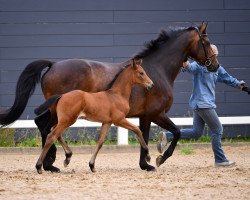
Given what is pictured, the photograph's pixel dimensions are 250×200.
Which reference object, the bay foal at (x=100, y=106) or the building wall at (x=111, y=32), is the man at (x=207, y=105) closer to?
the bay foal at (x=100, y=106)

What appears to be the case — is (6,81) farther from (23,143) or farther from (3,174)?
(3,174)

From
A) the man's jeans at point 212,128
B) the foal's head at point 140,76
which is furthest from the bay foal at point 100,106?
the man's jeans at point 212,128

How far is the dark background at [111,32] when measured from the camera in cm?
1573

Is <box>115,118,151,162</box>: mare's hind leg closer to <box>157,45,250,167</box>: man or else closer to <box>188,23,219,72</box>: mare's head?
<box>157,45,250,167</box>: man

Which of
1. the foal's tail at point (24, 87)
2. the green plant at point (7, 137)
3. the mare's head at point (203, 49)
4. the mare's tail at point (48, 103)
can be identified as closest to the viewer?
the mare's tail at point (48, 103)

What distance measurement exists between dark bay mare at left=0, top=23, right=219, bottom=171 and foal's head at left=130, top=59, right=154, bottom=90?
310 mm

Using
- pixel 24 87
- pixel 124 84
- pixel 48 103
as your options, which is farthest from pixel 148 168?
pixel 24 87

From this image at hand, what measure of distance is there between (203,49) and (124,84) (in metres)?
1.38

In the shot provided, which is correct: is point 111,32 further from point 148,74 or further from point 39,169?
point 39,169

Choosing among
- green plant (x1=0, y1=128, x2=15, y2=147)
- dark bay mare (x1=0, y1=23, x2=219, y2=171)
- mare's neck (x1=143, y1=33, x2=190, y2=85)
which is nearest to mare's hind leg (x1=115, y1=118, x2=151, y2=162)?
dark bay mare (x1=0, y1=23, x2=219, y2=171)

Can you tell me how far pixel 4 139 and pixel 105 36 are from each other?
2.79 metres

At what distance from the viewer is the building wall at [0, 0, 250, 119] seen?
15727 millimetres

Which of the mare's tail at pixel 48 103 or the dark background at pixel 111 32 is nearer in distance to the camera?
the mare's tail at pixel 48 103

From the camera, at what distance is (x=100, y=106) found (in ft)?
35.1
